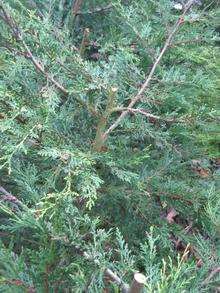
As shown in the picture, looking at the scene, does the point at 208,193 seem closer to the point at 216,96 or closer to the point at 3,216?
the point at 3,216

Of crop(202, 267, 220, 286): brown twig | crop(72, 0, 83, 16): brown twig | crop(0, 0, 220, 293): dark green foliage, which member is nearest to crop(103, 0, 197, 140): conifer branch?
crop(0, 0, 220, 293): dark green foliage

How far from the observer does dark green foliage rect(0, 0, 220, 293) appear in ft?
3.73

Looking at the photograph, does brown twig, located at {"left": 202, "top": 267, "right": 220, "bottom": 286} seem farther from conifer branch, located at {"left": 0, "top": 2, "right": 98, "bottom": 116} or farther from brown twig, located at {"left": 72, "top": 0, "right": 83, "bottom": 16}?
brown twig, located at {"left": 72, "top": 0, "right": 83, "bottom": 16}

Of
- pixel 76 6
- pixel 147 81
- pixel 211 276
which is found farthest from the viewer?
pixel 76 6

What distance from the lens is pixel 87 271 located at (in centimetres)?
113

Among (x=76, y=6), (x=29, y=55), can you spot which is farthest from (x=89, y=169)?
(x=76, y=6)

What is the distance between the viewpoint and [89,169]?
1279 mm

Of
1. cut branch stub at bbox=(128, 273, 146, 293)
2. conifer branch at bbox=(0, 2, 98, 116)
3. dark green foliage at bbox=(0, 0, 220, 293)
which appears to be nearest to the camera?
cut branch stub at bbox=(128, 273, 146, 293)

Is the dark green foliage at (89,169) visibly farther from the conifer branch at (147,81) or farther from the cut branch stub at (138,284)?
the cut branch stub at (138,284)

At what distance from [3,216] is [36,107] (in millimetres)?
629

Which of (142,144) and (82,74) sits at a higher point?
(82,74)

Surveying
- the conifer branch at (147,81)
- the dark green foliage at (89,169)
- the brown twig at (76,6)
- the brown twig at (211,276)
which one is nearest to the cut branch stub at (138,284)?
the dark green foliage at (89,169)

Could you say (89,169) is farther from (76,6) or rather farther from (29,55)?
(76,6)

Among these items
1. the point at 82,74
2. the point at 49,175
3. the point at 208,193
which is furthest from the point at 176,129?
the point at 49,175
